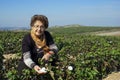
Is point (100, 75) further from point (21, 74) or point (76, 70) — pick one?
point (21, 74)

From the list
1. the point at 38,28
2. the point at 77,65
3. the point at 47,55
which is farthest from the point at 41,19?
the point at 77,65

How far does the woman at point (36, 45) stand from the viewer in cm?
544

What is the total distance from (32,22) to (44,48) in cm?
48

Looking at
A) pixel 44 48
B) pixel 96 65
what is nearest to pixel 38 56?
pixel 44 48

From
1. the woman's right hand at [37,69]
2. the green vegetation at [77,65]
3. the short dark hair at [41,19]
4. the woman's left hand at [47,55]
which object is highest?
the short dark hair at [41,19]

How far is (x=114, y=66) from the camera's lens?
38.5 ft

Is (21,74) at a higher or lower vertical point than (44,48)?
lower

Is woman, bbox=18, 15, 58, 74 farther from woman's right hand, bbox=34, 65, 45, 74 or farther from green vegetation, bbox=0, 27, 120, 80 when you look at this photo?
green vegetation, bbox=0, 27, 120, 80

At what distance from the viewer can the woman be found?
5.44 meters

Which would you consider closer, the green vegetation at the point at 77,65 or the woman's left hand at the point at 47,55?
the woman's left hand at the point at 47,55

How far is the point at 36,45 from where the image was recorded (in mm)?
5539

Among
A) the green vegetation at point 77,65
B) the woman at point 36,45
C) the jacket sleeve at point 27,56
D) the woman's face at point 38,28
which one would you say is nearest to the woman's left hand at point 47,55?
the woman at point 36,45

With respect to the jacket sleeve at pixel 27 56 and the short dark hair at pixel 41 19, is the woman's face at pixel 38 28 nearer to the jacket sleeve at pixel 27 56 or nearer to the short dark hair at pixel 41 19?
the short dark hair at pixel 41 19

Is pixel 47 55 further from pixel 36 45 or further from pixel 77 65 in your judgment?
pixel 77 65
